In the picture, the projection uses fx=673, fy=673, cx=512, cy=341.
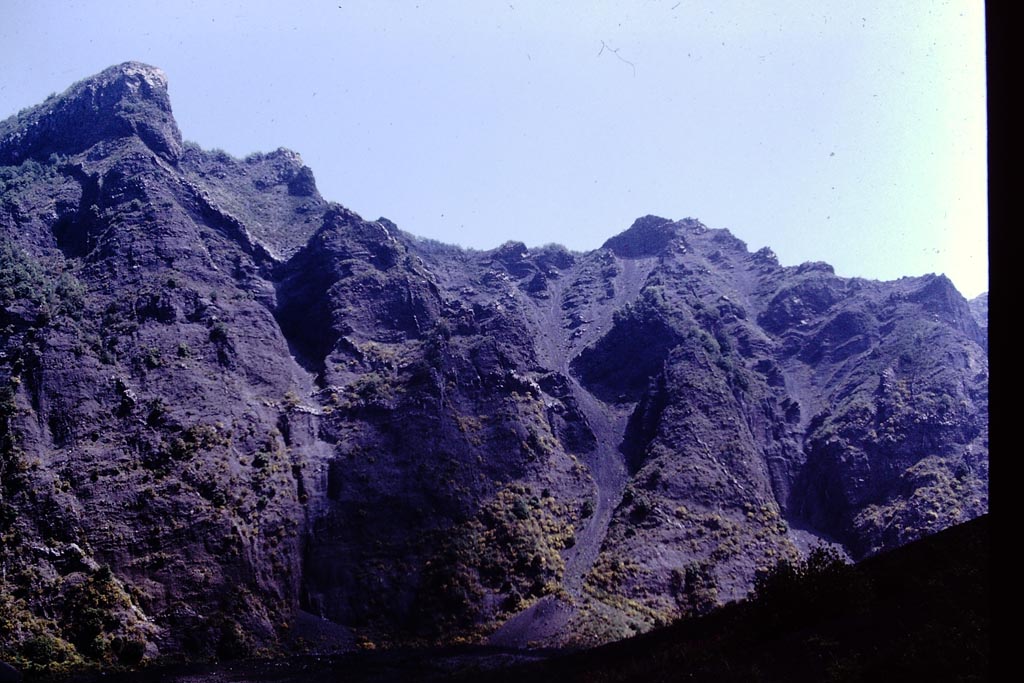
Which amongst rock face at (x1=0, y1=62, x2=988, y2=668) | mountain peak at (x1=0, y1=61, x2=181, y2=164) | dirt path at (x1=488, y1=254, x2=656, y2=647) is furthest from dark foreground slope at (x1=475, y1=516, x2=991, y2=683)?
mountain peak at (x1=0, y1=61, x2=181, y2=164)

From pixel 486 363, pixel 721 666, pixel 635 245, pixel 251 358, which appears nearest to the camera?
pixel 721 666

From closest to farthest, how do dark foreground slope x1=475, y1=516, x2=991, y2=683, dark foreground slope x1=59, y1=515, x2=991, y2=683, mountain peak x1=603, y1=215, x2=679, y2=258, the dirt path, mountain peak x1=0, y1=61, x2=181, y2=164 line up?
dark foreground slope x1=475, y1=516, x2=991, y2=683 < dark foreground slope x1=59, y1=515, x2=991, y2=683 < the dirt path < mountain peak x1=0, y1=61, x2=181, y2=164 < mountain peak x1=603, y1=215, x2=679, y2=258

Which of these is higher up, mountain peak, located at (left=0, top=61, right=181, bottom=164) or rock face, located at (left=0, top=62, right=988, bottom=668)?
mountain peak, located at (left=0, top=61, right=181, bottom=164)

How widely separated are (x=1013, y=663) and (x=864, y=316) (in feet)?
321

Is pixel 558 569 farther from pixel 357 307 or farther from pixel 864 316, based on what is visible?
pixel 864 316

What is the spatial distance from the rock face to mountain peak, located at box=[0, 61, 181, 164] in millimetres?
429

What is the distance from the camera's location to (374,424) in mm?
60406

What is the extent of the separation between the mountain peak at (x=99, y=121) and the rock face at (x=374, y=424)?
429 mm

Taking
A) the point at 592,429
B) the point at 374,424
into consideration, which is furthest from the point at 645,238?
the point at 374,424

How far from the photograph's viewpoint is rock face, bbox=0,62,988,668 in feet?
142

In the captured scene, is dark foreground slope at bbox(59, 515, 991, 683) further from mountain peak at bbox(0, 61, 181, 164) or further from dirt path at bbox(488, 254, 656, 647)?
mountain peak at bbox(0, 61, 181, 164)

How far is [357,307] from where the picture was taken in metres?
75.8

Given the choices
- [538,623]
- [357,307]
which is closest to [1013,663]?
[538,623]

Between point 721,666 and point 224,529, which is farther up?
point 224,529
